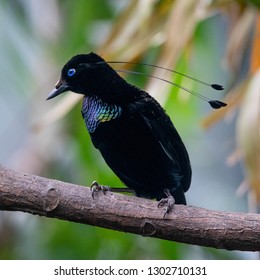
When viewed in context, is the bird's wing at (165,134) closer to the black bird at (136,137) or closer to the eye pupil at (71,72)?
the black bird at (136,137)

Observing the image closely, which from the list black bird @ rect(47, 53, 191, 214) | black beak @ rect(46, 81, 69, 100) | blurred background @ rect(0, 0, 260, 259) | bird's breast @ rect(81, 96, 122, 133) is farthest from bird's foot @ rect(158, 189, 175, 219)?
blurred background @ rect(0, 0, 260, 259)

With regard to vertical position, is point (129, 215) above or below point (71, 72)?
below

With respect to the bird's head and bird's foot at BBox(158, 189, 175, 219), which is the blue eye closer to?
the bird's head

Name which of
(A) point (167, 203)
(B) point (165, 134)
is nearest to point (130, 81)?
(B) point (165, 134)

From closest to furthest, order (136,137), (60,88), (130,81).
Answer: (60,88) < (136,137) < (130,81)

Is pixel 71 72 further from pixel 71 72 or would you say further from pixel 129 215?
pixel 129 215
